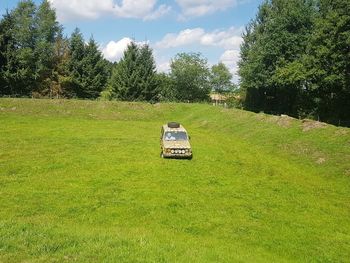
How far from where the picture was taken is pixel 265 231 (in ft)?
54.3

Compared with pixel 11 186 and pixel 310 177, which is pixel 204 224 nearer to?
pixel 11 186

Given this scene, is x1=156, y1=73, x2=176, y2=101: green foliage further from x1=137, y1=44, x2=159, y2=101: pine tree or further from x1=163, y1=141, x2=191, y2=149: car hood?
x1=163, y1=141, x2=191, y2=149: car hood

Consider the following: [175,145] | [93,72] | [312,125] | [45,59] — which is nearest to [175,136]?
[175,145]

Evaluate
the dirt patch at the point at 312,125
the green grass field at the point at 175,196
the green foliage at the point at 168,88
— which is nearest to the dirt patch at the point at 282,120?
the green grass field at the point at 175,196

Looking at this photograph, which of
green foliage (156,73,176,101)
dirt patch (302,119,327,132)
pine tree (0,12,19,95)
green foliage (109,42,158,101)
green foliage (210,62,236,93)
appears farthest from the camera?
green foliage (210,62,236,93)

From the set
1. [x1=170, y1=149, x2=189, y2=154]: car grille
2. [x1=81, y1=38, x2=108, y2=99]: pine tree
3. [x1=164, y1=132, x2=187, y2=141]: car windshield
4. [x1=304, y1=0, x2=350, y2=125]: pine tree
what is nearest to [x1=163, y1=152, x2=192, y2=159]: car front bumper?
[x1=170, y1=149, x2=189, y2=154]: car grille

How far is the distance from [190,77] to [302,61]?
41.3 meters

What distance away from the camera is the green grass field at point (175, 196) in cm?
1105

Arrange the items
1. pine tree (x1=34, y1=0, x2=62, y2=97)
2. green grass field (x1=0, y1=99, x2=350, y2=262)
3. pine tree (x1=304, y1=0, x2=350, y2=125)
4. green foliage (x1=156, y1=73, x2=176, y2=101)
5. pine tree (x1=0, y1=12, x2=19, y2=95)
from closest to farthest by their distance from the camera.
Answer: green grass field (x1=0, y1=99, x2=350, y2=262)
pine tree (x1=304, y1=0, x2=350, y2=125)
pine tree (x1=0, y1=12, x2=19, y2=95)
pine tree (x1=34, y1=0, x2=62, y2=97)
green foliage (x1=156, y1=73, x2=176, y2=101)

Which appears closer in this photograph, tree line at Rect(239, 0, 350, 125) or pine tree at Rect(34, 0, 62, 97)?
tree line at Rect(239, 0, 350, 125)

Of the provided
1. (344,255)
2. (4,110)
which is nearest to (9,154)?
Result: (344,255)

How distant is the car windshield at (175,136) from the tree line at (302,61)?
24.3m

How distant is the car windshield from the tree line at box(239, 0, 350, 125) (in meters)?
24.3

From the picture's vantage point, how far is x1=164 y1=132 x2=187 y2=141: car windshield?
31781mm
